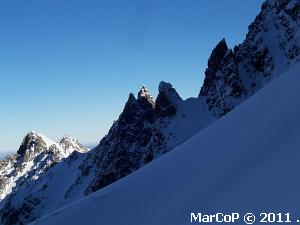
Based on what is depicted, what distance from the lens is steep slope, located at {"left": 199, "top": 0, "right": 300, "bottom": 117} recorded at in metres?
91.9

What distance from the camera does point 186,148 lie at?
→ 15047 millimetres

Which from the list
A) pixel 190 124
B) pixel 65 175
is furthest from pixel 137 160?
pixel 65 175

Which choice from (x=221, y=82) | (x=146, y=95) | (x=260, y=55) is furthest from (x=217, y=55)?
(x=146, y=95)

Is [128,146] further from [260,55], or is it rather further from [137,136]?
[260,55]

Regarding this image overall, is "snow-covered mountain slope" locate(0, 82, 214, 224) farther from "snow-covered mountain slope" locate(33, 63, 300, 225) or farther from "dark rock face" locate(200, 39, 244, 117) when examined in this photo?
"snow-covered mountain slope" locate(33, 63, 300, 225)

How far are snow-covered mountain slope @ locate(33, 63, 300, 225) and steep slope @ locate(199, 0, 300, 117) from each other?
79.6 meters

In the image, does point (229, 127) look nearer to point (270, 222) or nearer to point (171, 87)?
point (270, 222)

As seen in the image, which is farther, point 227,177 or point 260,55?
point 260,55

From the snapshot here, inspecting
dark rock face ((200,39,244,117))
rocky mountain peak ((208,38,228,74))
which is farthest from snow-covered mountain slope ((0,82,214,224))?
rocky mountain peak ((208,38,228,74))

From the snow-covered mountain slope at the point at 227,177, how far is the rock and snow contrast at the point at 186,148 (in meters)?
0.04

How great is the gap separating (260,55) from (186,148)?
86.7 m

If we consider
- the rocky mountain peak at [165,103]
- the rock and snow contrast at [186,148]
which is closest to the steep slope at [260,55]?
the rock and snow contrast at [186,148]

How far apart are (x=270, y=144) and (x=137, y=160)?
4200 inches

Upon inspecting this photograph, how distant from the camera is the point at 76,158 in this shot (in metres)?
164
